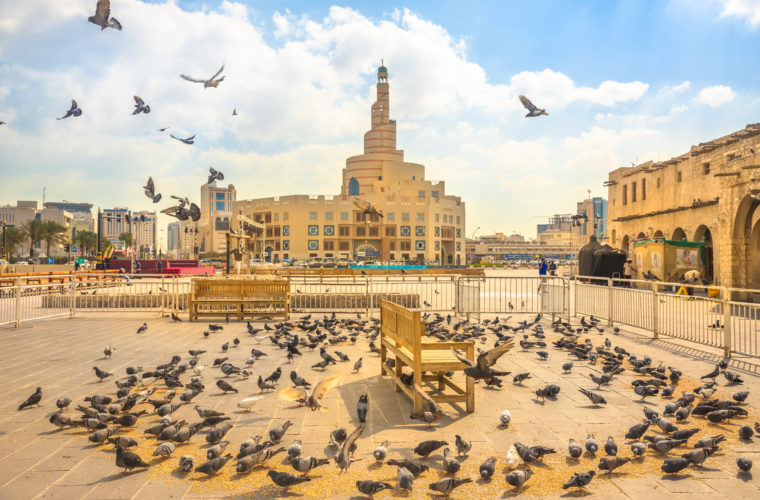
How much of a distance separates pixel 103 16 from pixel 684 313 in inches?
614

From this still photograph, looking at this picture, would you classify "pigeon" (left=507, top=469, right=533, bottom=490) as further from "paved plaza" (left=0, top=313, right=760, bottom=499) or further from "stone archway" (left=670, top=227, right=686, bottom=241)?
"stone archway" (left=670, top=227, right=686, bottom=241)

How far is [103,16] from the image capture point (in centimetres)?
1146

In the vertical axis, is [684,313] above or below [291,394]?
above

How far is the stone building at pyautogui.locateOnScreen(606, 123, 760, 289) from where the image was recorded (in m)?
19.6

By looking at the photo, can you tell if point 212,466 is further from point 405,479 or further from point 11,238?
point 11,238

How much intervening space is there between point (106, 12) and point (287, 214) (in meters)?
94.2

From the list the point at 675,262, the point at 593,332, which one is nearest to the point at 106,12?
the point at 593,332

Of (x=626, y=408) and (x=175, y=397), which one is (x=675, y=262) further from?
(x=175, y=397)

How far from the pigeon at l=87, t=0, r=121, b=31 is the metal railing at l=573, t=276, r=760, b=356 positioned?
14.0 meters

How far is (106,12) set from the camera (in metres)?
11.4

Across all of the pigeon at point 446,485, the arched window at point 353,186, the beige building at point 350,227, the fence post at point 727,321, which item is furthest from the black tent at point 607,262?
the arched window at point 353,186

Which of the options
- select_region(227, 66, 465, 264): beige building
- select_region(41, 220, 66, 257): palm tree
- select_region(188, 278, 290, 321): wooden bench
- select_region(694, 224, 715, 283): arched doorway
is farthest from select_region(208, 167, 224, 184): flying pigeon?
select_region(227, 66, 465, 264): beige building

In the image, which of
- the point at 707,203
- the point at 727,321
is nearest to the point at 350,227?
the point at 707,203

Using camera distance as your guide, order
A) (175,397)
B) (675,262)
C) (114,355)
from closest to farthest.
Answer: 1. (175,397)
2. (114,355)
3. (675,262)
